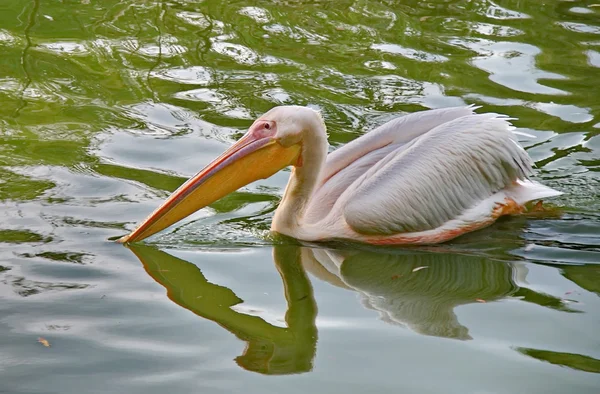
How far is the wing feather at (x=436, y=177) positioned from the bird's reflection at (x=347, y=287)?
0.20m

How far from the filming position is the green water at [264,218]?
11.0ft

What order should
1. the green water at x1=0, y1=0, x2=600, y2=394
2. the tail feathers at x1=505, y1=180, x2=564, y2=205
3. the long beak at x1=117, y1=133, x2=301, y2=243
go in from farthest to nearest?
the tail feathers at x1=505, y1=180, x2=564, y2=205, the long beak at x1=117, y1=133, x2=301, y2=243, the green water at x1=0, y1=0, x2=600, y2=394

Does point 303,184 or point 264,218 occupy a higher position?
point 303,184

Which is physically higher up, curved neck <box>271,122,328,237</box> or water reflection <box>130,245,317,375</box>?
curved neck <box>271,122,328,237</box>

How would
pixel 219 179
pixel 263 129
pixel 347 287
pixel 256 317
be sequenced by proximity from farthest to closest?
pixel 263 129 → pixel 219 179 → pixel 347 287 → pixel 256 317

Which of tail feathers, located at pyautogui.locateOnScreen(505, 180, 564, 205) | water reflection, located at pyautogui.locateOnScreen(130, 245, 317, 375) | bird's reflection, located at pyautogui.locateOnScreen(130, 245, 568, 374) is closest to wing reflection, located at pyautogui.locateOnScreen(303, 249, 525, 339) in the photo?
bird's reflection, located at pyautogui.locateOnScreen(130, 245, 568, 374)

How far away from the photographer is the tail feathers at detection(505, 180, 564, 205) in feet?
16.2

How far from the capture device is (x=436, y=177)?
4766mm

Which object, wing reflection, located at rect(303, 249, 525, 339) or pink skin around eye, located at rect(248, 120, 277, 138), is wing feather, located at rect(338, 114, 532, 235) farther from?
pink skin around eye, located at rect(248, 120, 277, 138)

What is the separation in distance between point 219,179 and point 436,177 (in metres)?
1.13

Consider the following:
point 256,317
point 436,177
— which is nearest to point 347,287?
point 256,317

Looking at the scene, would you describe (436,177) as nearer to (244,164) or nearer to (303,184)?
(303,184)

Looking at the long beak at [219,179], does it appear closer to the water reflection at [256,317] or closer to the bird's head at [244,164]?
the bird's head at [244,164]

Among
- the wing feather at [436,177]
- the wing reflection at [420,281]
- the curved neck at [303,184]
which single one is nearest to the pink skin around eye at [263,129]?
the curved neck at [303,184]
